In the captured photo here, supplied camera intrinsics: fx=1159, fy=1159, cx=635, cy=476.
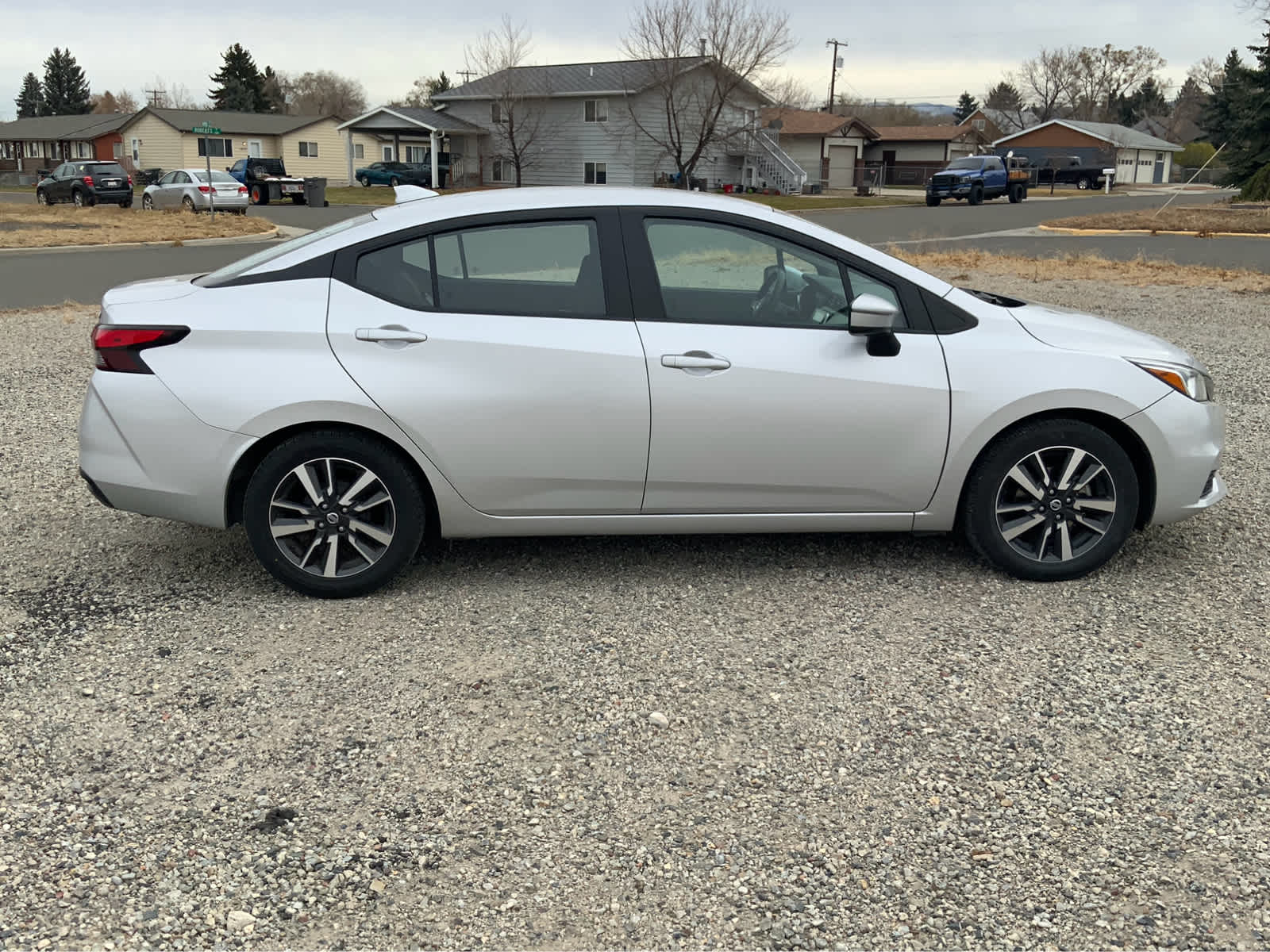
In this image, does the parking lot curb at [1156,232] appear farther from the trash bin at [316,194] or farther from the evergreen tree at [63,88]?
the evergreen tree at [63,88]

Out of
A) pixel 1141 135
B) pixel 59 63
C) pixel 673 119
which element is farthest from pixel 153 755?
pixel 59 63

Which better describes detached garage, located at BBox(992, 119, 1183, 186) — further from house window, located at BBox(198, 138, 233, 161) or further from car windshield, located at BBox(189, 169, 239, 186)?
car windshield, located at BBox(189, 169, 239, 186)

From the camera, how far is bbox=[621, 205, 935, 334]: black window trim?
15.4 feet

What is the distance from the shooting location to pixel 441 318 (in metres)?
4.59

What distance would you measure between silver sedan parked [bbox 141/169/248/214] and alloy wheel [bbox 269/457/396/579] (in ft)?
112

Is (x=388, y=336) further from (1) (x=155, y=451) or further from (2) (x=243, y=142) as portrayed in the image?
(2) (x=243, y=142)

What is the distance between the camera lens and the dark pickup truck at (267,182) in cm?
4719

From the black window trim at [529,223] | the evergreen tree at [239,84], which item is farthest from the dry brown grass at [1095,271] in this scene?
the evergreen tree at [239,84]

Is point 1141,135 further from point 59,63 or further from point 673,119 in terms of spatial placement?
point 59,63

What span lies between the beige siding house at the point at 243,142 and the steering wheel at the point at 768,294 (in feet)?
224

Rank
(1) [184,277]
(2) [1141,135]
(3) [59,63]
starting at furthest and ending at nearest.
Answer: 1. (3) [59,63]
2. (2) [1141,135]
3. (1) [184,277]

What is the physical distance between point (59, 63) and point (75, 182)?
75.5m

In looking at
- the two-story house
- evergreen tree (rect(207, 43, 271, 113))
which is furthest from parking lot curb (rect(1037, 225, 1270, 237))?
evergreen tree (rect(207, 43, 271, 113))

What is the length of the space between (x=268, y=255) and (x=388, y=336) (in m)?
0.74
